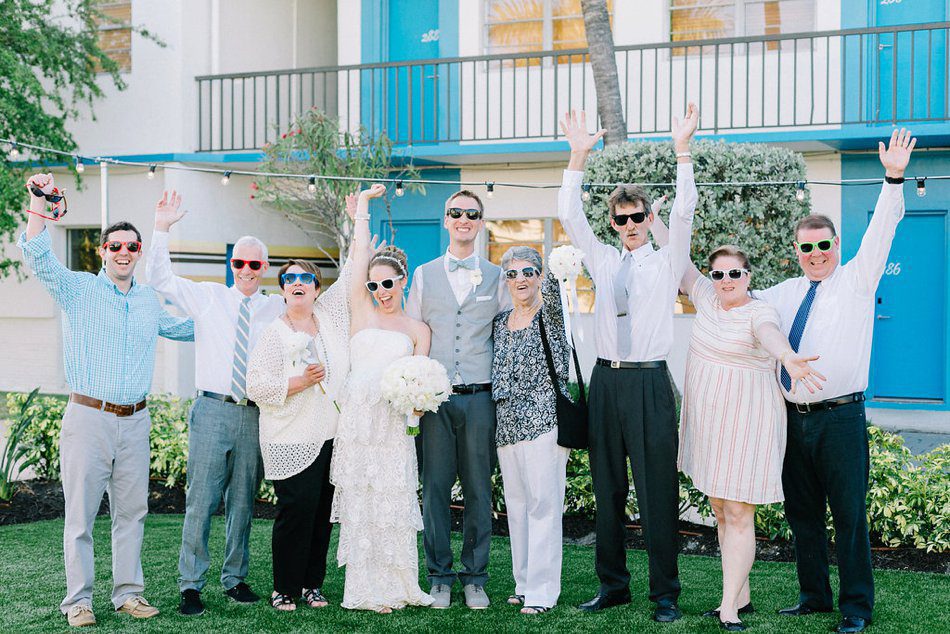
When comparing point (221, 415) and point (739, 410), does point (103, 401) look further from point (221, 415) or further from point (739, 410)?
point (739, 410)

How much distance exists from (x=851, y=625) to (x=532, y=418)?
5.91ft

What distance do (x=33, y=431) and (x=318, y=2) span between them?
9925mm

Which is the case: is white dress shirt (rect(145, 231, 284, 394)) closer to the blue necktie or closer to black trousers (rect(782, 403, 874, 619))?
the blue necktie

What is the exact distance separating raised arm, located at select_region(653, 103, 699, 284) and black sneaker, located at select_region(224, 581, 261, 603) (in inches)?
109

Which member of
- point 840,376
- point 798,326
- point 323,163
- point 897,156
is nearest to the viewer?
point 897,156

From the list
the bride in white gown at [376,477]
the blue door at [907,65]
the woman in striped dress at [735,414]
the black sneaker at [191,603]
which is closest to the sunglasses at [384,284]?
the bride in white gown at [376,477]

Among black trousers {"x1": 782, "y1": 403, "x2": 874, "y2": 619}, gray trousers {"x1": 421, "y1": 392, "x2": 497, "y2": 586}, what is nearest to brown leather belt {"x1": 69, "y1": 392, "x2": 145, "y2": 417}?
gray trousers {"x1": 421, "y1": 392, "x2": 497, "y2": 586}

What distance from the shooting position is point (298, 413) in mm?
5375

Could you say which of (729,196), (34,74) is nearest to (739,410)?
(729,196)

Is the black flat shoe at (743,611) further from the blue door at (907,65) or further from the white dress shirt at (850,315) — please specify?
the blue door at (907,65)

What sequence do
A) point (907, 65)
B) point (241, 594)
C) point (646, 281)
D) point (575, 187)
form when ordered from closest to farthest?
point (646, 281), point (575, 187), point (241, 594), point (907, 65)

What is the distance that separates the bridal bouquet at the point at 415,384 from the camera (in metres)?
5.14

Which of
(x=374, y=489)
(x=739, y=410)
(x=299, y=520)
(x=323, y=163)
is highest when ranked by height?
(x=323, y=163)

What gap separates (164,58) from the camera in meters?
14.5
